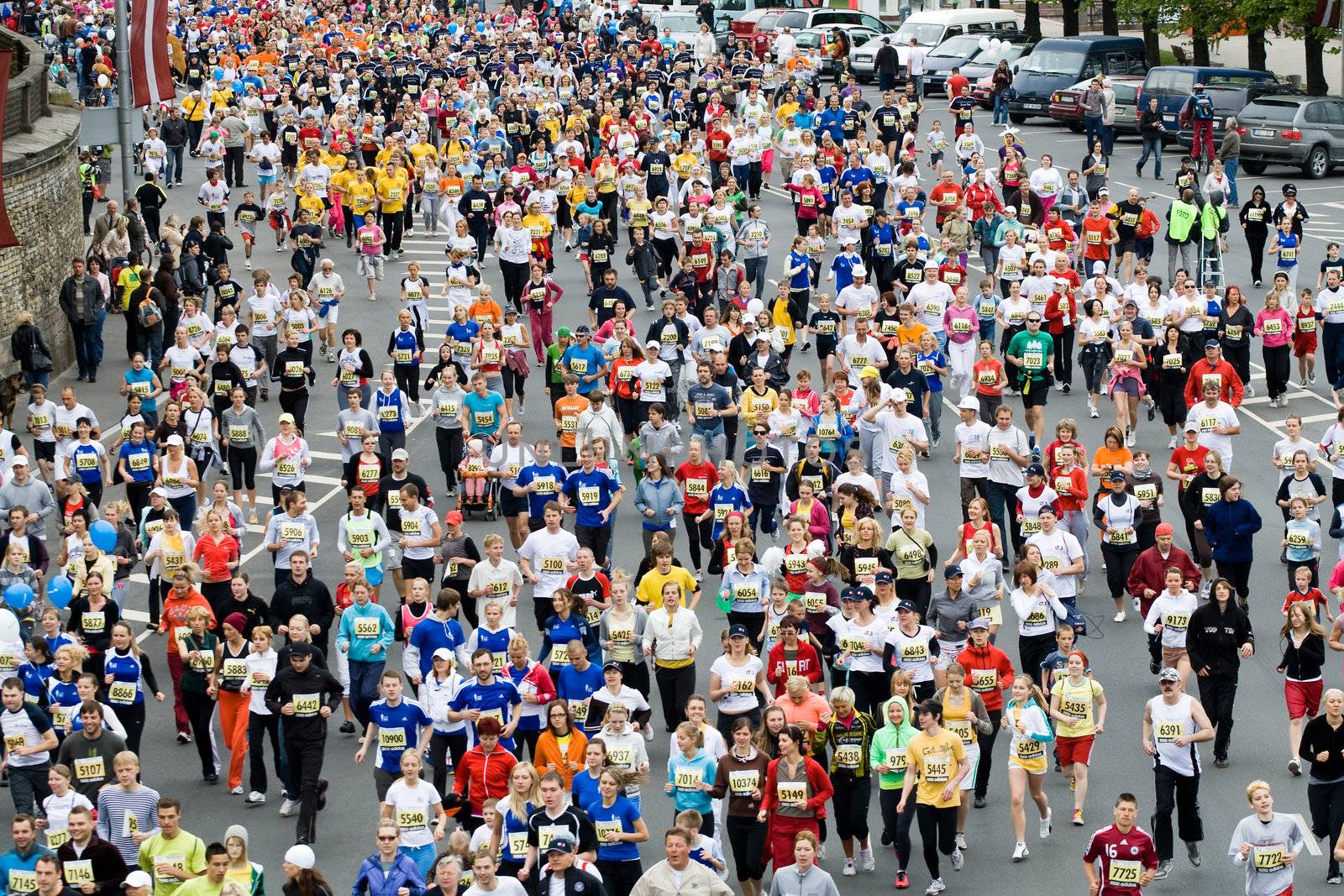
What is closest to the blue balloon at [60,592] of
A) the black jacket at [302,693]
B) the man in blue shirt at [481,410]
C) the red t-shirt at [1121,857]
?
the black jacket at [302,693]

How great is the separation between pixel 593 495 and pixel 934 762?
5889 mm

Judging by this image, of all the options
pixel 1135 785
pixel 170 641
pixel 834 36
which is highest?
pixel 834 36

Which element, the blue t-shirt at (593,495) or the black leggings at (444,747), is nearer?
the black leggings at (444,747)

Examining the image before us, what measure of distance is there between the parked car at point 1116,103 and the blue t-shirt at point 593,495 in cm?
2764

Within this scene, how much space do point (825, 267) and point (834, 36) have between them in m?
21.9

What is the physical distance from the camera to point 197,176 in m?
42.0

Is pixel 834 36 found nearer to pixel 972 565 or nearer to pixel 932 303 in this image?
pixel 932 303

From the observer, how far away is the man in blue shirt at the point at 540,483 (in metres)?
19.9

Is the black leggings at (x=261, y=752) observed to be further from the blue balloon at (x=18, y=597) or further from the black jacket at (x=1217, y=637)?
the black jacket at (x=1217, y=637)

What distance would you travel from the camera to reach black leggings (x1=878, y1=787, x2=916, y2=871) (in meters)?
14.5

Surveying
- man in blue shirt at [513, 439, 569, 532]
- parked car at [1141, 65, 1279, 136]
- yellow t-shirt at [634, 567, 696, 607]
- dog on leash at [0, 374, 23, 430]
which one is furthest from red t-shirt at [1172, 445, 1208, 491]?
parked car at [1141, 65, 1279, 136]

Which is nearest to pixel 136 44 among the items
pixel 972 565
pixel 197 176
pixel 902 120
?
pixel 197 176

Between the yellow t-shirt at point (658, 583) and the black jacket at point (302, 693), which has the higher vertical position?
the yellow t-shirt at point (658, 583)

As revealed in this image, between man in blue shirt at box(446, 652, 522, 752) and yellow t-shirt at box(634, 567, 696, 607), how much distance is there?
6.48ft
